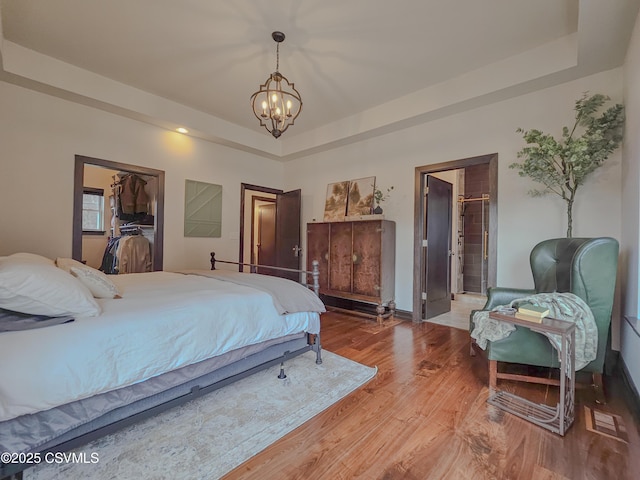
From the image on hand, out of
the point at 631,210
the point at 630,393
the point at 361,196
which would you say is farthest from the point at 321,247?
the point at 630,393

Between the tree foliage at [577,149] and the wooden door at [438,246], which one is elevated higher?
the tree foliage at [577,149]

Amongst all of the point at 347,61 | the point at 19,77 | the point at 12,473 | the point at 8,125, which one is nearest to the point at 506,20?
the point at 347,61

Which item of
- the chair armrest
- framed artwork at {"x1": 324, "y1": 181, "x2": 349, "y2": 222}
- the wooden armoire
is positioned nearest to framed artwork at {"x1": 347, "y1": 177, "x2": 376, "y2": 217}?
framed artwork at {"x1": 324, "y1": 181, "x2": 349, "y2": 222}

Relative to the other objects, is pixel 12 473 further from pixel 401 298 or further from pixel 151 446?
pixel 401 298

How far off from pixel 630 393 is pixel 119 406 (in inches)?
128

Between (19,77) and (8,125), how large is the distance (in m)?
0.52

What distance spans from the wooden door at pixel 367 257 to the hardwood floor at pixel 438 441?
5.35 feet

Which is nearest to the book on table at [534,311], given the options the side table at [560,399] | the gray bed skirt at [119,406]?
the side table at [560,399]

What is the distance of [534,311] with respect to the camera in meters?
1.84

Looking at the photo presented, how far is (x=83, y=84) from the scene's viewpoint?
3.27 meters

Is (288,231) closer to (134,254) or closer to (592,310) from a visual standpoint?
(134,254)

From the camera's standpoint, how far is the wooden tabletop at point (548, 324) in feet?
5.54

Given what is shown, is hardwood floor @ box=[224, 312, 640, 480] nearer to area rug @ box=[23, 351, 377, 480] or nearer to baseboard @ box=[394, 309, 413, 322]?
area rug @ box=[23, 351, 377, 480]

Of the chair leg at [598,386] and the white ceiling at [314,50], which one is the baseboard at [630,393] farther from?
the white ceiling at [314,50]
